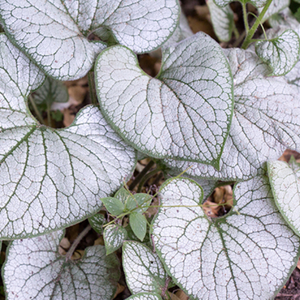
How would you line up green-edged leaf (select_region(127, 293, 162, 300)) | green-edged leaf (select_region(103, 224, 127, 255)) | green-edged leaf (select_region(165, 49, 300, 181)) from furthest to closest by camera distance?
green-edged leaf (select_region(165, 49, 300, 181)) → green-edged leaf (select_region(103, 224, 127, 255)) → green-edged leaf (select_region(127, 293, 162, 300))

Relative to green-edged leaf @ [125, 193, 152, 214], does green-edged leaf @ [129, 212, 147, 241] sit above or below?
below

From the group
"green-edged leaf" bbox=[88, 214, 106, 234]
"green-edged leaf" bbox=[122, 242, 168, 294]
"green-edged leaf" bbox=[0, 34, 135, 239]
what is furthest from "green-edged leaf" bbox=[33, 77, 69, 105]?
"green-edged leaf" bbox=[122, 242, 168, 294]

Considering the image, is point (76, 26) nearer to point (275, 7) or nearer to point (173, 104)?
point (173, 104)

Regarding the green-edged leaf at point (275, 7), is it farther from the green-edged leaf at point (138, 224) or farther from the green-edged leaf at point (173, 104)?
the green-edged leaf at point (138, 224)

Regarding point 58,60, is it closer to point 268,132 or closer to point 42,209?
point 42,209

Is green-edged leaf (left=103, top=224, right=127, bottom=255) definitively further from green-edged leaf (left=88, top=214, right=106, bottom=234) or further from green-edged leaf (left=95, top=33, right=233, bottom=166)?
green-edged leaf (left=95, top=33, right=233, bottom=166)

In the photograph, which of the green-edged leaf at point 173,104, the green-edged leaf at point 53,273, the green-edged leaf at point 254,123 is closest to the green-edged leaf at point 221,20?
the green-edged leaf at point 254,123
